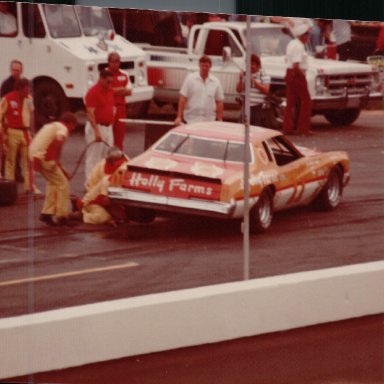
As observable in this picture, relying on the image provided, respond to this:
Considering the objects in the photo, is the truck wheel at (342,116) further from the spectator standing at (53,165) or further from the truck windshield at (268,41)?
the spectator standing at (53,165)

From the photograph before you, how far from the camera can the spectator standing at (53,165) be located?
827 centimetres

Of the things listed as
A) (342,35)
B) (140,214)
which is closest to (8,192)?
(140,214)

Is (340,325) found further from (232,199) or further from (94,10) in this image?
(94,10)

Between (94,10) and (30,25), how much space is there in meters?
0.53

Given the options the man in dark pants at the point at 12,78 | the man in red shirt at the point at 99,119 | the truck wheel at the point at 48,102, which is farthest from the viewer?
the man in red shirt at the point at 99,119

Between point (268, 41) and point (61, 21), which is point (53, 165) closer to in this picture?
point (61, 21)

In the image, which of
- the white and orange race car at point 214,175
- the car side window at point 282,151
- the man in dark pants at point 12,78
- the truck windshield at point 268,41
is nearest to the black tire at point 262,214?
the white and orange race car at point 214,175

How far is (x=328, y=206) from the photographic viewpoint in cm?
947

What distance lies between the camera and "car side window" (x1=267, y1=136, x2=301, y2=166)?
9.14 meters

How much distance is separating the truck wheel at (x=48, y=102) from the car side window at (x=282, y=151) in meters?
1.65

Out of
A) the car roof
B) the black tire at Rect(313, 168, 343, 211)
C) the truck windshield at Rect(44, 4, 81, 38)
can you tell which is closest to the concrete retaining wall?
the black tire at Rect(313, 168, 343, 211)

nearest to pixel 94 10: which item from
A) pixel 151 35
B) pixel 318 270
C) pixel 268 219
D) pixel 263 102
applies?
pixel 151 35

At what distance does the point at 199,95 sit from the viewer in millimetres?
8852

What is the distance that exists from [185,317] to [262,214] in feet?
3.36
